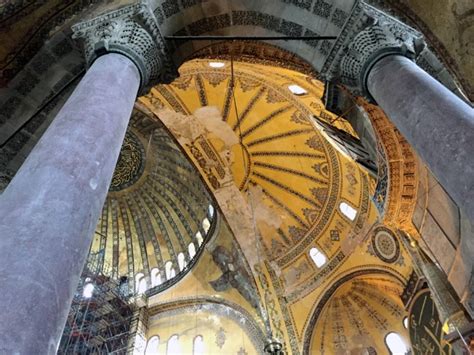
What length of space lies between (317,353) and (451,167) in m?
9.10

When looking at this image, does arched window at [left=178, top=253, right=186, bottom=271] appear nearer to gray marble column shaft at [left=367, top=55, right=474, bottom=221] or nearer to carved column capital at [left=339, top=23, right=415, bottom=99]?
carved column capital at [left=339, top=23, right=415, bottom=99]

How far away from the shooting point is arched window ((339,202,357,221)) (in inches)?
410

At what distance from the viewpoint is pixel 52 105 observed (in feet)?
15.4

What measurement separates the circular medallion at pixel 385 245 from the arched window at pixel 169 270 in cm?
695

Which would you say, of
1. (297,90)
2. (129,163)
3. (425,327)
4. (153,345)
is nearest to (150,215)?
(129,163)

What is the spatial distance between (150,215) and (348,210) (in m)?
7.34

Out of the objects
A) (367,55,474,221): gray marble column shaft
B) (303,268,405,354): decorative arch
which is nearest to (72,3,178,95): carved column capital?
(367,55,474,221): gray marble column shaft

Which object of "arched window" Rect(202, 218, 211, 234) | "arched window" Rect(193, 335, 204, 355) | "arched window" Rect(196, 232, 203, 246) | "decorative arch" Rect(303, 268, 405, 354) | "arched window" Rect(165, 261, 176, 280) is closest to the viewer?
→ "decorative arch" Rect(303, 268, 405, 354)

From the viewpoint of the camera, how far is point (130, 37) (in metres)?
3.80

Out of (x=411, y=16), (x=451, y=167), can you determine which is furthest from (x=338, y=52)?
(x=451, y=167)

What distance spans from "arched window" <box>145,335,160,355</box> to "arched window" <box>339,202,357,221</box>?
23.3ft

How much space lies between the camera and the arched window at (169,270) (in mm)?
13906

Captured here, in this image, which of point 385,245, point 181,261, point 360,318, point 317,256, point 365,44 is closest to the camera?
point 365,44

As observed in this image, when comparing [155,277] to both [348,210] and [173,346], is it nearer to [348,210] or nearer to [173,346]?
[173,346]
